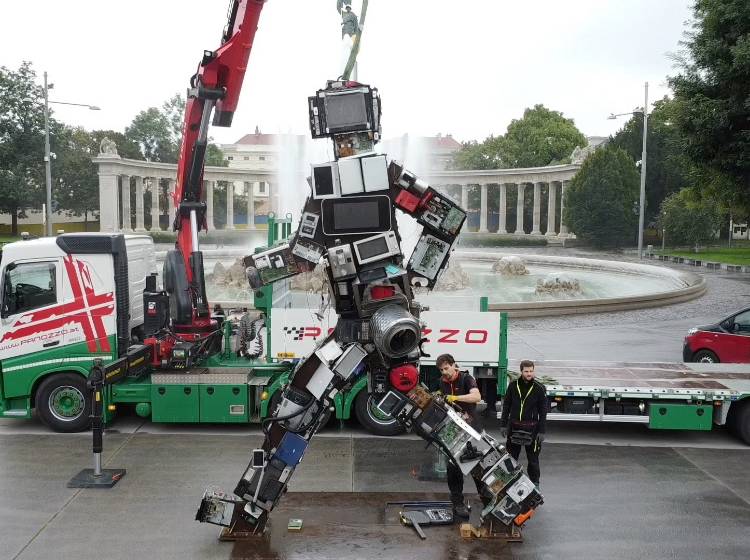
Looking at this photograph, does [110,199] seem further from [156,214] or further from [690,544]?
[690,544]

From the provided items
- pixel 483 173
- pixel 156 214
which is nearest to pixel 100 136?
pixel 156 214

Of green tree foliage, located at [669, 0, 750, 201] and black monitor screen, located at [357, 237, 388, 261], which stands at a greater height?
green tree foliage, located at [669, 0, 750, 201]

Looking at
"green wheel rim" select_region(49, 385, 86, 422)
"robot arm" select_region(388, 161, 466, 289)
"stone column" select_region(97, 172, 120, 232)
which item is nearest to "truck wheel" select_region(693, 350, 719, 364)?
"robot arm" select_region(388, 161, 466, 289)

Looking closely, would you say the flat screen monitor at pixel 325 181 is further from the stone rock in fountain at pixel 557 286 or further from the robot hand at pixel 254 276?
the stone rock in fountain at pixel 557 286

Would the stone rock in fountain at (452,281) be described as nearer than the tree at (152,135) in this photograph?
Yes

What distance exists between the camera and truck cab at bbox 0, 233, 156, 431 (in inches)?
458

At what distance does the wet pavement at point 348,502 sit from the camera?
7.82 metres

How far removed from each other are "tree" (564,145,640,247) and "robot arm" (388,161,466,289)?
5384 centimetres

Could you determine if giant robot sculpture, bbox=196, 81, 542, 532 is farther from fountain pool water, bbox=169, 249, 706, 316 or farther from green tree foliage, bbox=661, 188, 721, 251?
green tree foliage, bbox=661, 188, 721, 251

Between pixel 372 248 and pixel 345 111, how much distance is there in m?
1.48

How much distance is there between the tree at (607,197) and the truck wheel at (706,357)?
44150mm

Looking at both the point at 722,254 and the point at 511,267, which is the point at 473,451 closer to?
the point at 511,267

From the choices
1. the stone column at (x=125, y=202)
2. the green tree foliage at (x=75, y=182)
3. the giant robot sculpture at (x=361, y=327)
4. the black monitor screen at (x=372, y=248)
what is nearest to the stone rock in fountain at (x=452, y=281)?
the giant robot sculpture at (x=361, y=327)

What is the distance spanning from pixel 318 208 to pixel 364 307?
46.4 inches
